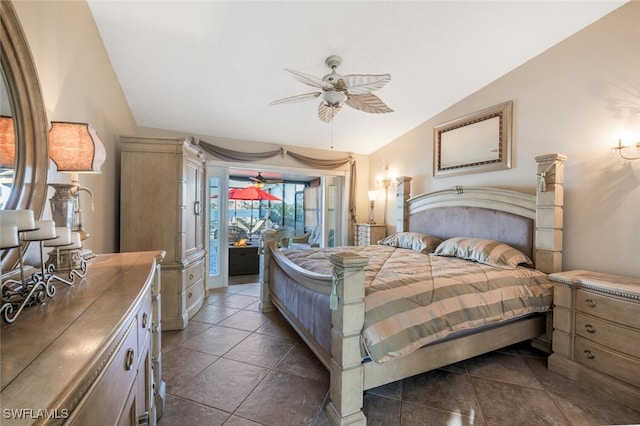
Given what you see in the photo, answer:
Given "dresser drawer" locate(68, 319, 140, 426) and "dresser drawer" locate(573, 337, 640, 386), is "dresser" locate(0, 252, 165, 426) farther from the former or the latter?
"dresser drawer" locate(573, 337, 640, 386)

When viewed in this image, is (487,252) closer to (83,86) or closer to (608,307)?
(608,307)

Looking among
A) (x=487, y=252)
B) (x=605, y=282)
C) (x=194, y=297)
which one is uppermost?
(x=487, y=252)

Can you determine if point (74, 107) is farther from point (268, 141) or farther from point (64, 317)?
point (268, 141)

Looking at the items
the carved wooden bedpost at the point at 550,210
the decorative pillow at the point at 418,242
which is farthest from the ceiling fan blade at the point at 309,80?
the decorative pillow at the point at 418,242

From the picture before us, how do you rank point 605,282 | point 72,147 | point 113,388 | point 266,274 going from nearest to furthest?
point 113,388
point 72,147
point 605,282
point 266,274

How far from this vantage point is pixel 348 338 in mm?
1545

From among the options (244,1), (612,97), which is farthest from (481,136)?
(244,1)

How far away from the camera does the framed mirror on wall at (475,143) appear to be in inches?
121

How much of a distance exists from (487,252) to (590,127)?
145cm

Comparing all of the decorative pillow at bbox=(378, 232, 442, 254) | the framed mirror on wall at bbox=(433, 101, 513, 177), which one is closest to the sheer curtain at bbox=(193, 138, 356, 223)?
the decorative pillow at bbox=(378, 232, 442, 254)

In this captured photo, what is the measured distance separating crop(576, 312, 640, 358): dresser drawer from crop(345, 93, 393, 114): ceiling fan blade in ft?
7.60

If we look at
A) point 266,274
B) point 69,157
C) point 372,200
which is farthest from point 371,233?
point 69,157

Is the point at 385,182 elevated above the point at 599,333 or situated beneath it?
elevated above

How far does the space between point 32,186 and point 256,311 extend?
2641mm
